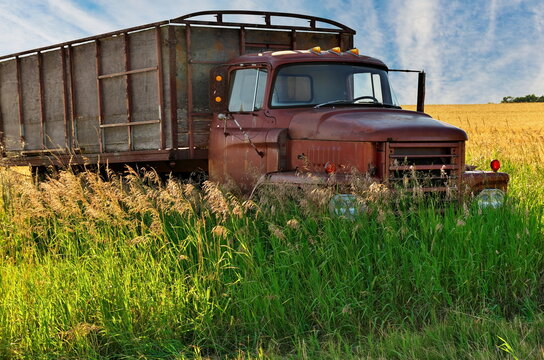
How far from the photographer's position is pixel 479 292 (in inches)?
231

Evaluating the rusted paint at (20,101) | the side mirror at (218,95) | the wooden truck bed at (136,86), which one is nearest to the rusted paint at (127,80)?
the wooden truck bed at (136,86)

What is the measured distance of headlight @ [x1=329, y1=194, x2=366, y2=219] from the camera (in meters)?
6.51

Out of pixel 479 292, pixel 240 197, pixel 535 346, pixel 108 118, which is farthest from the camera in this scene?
pixel 108 118

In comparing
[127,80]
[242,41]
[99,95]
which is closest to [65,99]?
[99,95]

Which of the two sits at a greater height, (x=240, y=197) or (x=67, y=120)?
(x=67, y=120)

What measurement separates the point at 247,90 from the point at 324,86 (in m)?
1.02

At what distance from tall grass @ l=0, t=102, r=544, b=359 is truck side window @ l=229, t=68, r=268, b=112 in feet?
6.45

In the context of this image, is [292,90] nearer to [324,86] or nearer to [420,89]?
[324,86]

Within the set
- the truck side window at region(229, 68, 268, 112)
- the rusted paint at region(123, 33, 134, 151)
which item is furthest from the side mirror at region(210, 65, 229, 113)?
the rusted paint at region(123, 33, 134, 151)

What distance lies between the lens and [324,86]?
330 inches

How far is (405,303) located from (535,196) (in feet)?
12.1

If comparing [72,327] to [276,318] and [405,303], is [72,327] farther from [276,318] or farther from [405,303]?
[405,303]

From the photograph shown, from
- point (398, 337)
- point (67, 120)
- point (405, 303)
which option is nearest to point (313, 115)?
point (405, 303)

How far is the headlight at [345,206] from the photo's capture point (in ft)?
21.4
